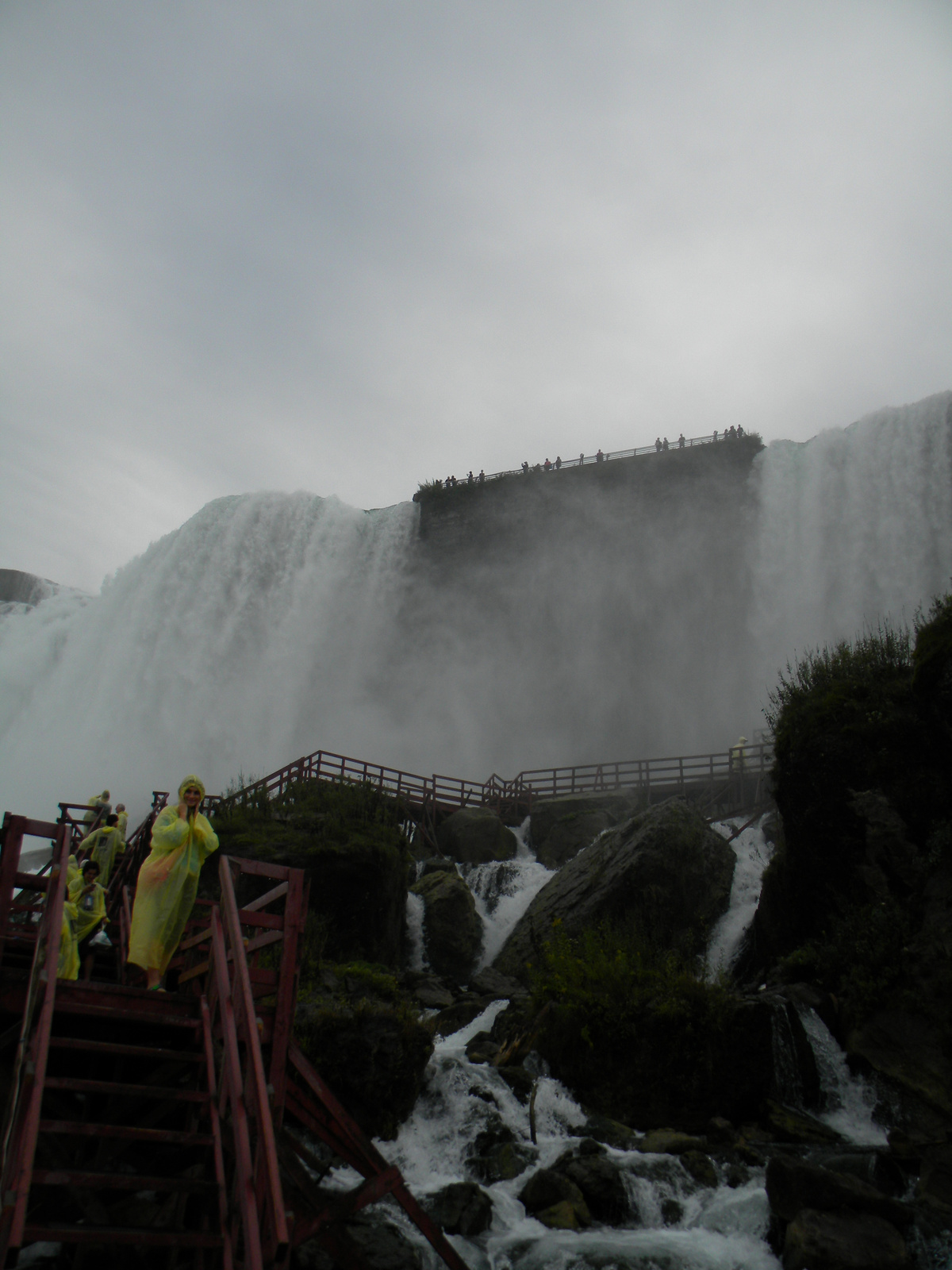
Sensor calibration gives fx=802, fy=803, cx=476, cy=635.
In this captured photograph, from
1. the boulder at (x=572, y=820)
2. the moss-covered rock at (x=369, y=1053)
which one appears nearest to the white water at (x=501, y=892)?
the boulder at (x=572, y=820)

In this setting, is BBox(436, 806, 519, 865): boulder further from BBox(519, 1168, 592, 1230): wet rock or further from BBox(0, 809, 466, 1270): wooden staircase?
BBox(0, 809, 466, 1270): wooden staircase

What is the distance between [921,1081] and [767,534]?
1073 inches

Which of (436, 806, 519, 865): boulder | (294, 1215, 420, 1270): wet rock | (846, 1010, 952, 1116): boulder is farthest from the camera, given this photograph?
(436, 806, 519, 865): boulder

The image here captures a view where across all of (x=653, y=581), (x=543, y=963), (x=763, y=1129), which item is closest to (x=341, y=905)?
(x=543, y=963)

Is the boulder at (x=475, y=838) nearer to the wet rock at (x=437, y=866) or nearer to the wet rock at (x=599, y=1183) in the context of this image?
the wet rock at (x=437, y=866)

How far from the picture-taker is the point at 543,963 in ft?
47.6

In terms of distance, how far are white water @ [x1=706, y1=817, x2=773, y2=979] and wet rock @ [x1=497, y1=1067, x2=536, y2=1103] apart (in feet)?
13.5

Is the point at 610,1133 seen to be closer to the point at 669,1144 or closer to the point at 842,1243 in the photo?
the point at 669,1144

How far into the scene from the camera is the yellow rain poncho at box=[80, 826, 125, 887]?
31.3ft

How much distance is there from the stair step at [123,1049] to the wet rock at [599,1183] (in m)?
4.49

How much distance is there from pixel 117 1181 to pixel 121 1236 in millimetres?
241

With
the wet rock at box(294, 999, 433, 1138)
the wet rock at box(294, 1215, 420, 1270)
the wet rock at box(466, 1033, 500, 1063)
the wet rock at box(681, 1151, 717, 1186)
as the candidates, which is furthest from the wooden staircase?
the wet rock at box(466, 1033, 500, 1063)

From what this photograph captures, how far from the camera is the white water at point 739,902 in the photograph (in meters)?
14.5

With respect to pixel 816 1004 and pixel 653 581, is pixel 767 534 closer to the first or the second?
pixel 653 581
